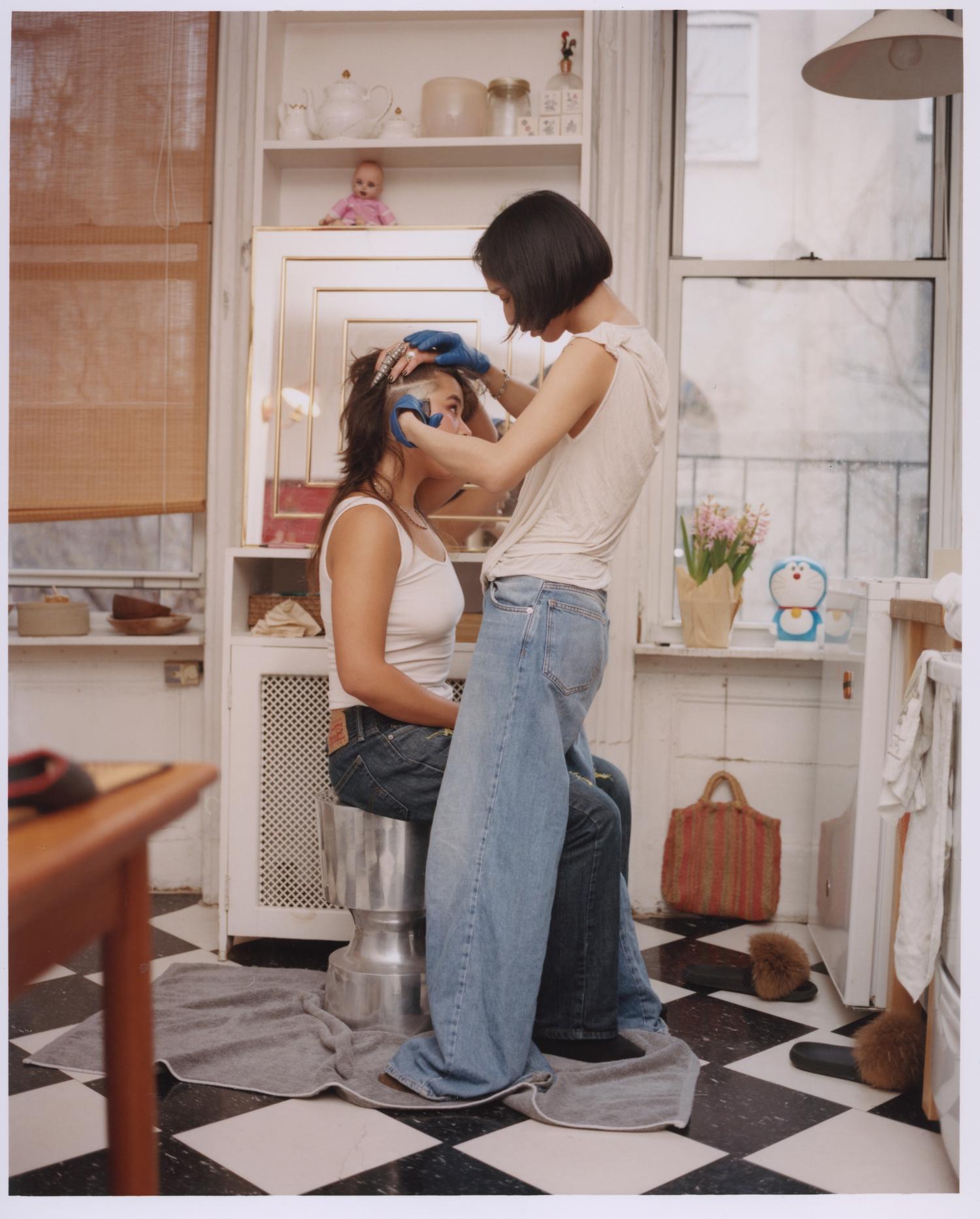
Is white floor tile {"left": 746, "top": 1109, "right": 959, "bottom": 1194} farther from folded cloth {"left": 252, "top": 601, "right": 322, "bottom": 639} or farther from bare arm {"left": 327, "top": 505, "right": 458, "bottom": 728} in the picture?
folded cloth {"left": 252, "top": 601, "right": 322, "bottom": 639}

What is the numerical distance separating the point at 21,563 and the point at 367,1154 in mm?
1857

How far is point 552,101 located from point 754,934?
77.6 inches

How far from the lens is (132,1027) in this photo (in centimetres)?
104

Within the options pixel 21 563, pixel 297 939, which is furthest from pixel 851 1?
pixel 21 563

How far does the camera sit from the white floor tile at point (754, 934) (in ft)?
8.35

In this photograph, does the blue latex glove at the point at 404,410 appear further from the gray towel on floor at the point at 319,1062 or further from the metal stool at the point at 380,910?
the gray towel on floor at the point at 319,1062

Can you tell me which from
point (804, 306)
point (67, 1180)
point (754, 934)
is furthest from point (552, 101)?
point (67, 1180)

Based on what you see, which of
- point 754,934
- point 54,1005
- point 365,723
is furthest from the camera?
point 754,934

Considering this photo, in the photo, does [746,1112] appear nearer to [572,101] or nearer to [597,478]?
[597,478]

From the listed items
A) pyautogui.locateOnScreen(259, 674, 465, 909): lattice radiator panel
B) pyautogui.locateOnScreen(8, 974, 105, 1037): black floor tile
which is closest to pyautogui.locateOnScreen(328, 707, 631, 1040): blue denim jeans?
pyautogui.locateOnScreen(259, 674, 465, 909): lattice radiator panel

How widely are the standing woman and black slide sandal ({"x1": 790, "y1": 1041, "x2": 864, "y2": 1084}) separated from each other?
0.46 meters

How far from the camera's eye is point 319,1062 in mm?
1811

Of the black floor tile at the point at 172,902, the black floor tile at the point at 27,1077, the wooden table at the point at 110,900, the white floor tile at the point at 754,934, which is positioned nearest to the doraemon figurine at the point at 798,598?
the white floor tile at the point at 754,934

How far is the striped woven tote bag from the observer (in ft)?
9.01
